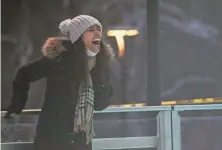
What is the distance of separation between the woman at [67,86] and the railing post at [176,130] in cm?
63

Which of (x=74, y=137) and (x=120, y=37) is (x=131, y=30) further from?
(x=74, y=137)

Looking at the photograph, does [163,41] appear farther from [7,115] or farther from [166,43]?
[7,115]

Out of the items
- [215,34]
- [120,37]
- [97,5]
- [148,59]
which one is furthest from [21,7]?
[215,34]

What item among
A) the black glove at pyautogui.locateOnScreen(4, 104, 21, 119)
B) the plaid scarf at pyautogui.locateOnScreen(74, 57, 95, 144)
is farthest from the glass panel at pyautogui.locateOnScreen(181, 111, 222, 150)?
the black glove at pyautogui.locateOnScreen(4, 104, 21, 119)

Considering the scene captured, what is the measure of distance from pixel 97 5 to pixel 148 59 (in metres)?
0.60

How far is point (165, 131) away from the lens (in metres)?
2.69

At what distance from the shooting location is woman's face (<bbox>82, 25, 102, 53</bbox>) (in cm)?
226

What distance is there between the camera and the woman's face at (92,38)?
226 centimetres

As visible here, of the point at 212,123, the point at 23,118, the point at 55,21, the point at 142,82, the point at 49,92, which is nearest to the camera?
the point at 49,92

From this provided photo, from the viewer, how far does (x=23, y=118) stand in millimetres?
2535

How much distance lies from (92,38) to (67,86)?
11.2 inches

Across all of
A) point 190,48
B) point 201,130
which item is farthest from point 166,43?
point 201,130

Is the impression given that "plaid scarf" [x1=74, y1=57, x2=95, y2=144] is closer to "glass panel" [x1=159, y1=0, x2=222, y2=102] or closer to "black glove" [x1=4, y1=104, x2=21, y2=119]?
"black glove" [x1=4, y1=104, x2=21, y2=119]

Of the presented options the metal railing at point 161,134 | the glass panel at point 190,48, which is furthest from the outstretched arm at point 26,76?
the glass panel at point 190,48
